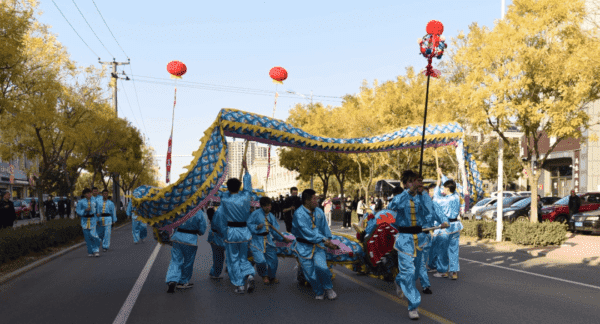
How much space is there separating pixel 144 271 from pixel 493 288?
6.87m

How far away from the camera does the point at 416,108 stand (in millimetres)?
29094

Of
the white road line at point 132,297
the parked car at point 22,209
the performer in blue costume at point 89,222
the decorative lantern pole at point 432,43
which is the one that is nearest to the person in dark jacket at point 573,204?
the decorative lantern pole at point 432,43

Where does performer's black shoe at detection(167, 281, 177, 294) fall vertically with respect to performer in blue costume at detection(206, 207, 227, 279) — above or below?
below

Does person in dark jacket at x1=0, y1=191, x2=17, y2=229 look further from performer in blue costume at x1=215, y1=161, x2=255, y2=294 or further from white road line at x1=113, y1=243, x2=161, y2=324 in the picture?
performer in blue costume at x1=215, y1=161, x2=255, y2=294

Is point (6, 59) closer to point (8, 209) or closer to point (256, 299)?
point (8, 209)

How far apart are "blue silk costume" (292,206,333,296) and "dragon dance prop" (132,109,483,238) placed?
1.49 m

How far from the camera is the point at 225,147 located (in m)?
9.38

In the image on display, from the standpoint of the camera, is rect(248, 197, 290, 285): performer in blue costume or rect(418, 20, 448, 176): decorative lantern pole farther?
rect(418, 20, 448, 176): decorative lantern pole

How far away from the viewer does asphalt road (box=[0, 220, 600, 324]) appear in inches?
277

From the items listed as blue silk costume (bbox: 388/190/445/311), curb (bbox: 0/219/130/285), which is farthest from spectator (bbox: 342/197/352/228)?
blue silk costume (bbox: 388/190/445/311)

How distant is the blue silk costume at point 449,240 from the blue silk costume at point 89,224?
371 inches

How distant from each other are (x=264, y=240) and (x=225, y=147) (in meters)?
1.88

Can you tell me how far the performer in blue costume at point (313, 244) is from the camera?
329 inches

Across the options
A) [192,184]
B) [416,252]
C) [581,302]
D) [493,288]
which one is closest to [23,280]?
[192,184]
